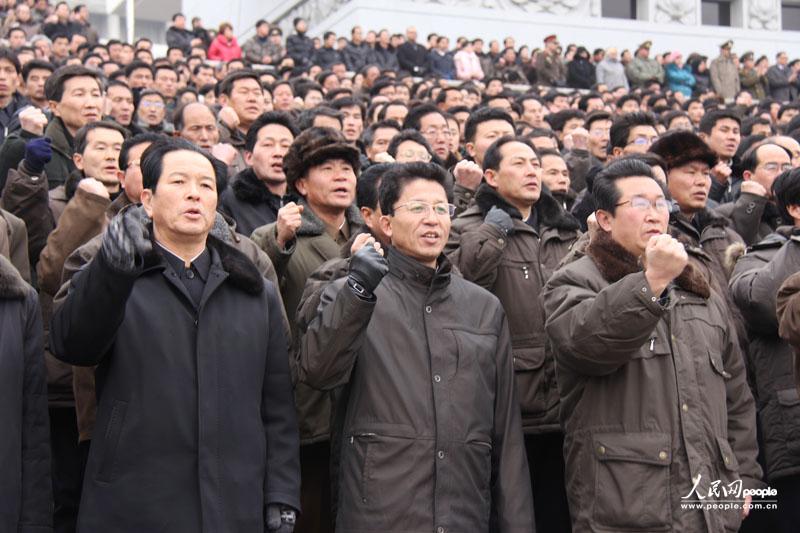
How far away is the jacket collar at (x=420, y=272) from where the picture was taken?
432 cm

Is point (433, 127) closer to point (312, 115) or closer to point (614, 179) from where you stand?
point (312, 115)

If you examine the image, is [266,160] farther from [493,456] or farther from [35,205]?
[493,456]

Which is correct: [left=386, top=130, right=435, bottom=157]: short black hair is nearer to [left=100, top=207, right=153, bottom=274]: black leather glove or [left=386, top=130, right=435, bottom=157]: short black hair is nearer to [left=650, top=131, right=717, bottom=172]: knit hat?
[left=650, top=131, right=717, bottom=172]: knit hat

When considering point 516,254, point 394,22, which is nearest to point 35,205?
point 516,254

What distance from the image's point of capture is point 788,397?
4.95 metres

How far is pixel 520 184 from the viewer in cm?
569

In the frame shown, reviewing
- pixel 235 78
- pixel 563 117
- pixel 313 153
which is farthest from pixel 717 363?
pixel 563 117

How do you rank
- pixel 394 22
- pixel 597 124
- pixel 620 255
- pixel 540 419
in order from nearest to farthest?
1. pixel 620 255
2. pixel 540 419
3. pixel 597 124
4. pixel 394 22

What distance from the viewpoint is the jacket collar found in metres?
4.32

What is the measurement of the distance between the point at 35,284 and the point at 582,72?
720 inches

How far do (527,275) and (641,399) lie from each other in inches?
52.8

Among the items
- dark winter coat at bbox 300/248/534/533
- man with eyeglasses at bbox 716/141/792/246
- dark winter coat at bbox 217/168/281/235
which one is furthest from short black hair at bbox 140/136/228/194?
man with eyeglasses at bbox 716/141/792/246

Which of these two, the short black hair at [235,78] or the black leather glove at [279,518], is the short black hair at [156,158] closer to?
the black leather glove at [279,518]

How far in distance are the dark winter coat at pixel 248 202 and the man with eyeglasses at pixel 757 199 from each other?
8.97 ft
